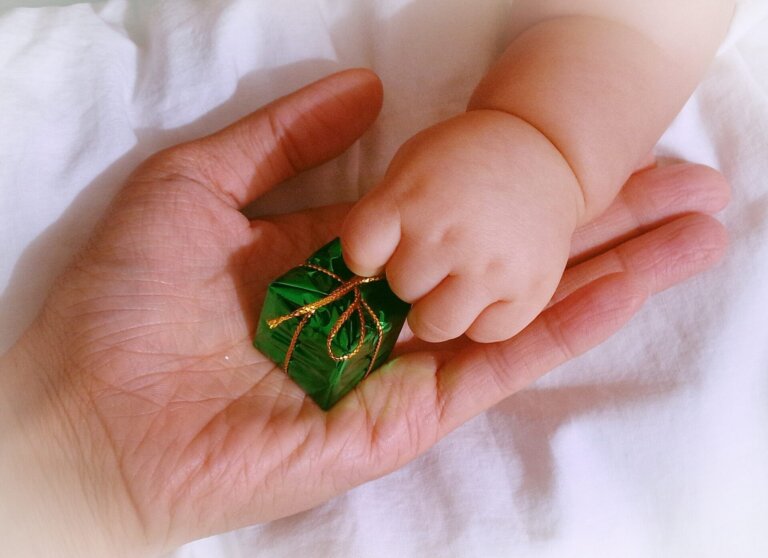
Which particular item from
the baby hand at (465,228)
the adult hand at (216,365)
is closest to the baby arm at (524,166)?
the baby hand at (465,228)

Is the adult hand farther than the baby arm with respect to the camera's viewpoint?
Yes

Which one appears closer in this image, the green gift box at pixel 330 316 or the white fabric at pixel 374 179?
the green gift box at pixel 330 316

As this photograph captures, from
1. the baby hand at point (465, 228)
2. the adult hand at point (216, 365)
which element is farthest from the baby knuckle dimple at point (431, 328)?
the adult hand at point (216, 365)

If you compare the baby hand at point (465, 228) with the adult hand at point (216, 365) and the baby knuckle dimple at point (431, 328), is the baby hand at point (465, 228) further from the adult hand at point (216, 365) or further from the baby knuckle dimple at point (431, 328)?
the adult hand at point (216, 365)

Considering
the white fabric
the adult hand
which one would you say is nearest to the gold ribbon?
the adult hand

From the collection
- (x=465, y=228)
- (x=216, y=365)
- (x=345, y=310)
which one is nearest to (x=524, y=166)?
(x=465, y=228)

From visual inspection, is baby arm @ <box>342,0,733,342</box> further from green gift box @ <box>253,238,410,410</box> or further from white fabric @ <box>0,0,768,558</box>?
white fabric @ <box>0,0,768,558</box>

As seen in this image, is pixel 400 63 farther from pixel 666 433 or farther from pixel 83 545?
pixel 83 545

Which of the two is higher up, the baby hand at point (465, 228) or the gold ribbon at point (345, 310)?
the baby hand at point (465, 228)
